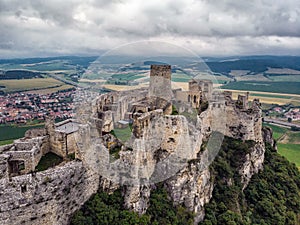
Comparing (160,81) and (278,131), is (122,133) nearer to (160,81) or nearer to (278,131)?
(160,81)

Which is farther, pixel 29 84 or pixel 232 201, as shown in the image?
pixel 29 84

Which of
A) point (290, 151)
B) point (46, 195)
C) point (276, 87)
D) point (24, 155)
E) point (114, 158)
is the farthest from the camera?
point (276, 87)

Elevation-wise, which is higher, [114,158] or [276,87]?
[114,158]

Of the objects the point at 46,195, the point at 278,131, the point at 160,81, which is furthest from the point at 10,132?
the point at 278,131

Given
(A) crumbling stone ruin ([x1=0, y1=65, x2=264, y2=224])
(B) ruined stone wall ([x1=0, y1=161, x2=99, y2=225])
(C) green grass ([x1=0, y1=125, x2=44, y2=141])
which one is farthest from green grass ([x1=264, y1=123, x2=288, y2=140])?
(B) ruined stone wall ([x1=0, y1=161, x2=99, y2=225])

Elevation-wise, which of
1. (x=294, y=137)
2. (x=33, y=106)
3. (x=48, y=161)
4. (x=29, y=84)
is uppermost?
(x=48, y=161)

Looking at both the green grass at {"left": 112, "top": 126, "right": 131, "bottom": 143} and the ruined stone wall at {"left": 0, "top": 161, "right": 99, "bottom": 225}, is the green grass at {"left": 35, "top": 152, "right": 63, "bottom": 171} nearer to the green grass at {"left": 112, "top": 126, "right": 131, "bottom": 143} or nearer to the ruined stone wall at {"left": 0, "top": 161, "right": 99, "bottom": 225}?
the ruined stone wall at {"left": 0, "top": 161, "right": 99, "bottom": 225}

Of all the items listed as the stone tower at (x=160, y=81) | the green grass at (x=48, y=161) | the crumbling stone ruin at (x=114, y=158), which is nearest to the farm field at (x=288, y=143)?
the crumbling stone ruin at (x=114, y=158)
